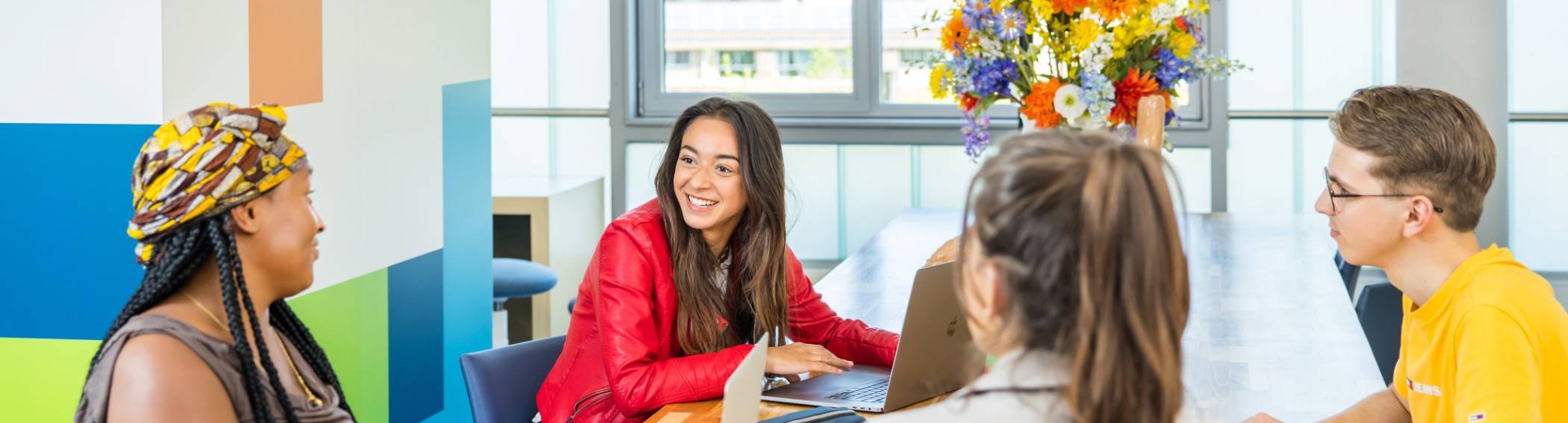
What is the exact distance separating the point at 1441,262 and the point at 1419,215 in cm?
6

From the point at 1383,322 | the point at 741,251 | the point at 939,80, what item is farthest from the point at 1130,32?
the point at 741,251

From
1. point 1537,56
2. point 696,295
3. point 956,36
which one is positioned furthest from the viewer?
point 1537,56

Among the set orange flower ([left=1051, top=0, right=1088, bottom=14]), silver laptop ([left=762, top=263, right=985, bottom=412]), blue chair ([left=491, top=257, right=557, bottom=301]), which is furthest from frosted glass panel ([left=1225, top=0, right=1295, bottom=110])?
silver laptop ([left=762, top=263, right=985, bottom=412])

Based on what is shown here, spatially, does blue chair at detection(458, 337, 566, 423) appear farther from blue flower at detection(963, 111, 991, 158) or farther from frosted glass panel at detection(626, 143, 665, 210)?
frosted glass panel at detection(626, 143, 665, 210)

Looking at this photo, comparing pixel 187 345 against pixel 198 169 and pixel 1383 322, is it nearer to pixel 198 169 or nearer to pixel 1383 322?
pixel 198 169

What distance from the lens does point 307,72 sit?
221 centimetres

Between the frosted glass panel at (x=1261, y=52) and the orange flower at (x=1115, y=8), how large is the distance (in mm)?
2031

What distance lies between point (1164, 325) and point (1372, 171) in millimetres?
799

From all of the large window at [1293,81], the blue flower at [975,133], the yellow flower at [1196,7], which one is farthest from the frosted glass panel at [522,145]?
the yellow flower at [1196,7]

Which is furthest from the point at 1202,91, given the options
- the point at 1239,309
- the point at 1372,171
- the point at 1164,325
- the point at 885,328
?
the point at 1164,325

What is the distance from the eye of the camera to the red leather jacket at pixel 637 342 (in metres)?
1.93

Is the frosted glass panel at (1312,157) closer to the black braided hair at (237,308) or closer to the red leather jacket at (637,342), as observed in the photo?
the red leather jacket at (637,342)

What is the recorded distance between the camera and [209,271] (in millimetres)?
1305

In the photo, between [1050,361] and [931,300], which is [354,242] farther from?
[1050,361]
